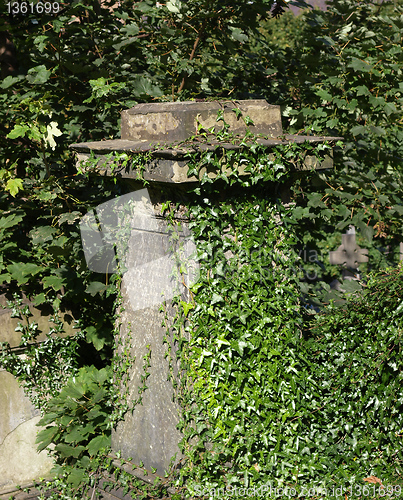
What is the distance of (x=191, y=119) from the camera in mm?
2623

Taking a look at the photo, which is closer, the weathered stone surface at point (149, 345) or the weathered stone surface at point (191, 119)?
the weathered stone surface at point (191, 119)

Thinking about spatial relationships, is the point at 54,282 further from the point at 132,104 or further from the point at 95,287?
the point at 132,104

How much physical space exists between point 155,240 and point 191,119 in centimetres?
68

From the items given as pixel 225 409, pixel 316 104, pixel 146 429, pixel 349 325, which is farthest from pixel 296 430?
pixel 316 104

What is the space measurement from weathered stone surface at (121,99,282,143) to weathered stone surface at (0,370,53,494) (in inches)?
75.7

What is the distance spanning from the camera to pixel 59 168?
13.2 feet

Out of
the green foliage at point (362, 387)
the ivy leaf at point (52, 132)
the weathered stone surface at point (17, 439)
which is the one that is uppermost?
the ivy leaf at point (52, 132)

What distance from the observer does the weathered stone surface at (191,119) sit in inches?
104

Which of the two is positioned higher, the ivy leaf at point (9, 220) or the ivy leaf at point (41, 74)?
the ivy leaf at point (41, 74)

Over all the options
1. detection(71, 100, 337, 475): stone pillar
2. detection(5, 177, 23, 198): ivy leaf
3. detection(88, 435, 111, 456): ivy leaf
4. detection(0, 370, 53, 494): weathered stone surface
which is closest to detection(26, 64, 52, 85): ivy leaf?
detection(5, 177, 23, 198): ivy leaf

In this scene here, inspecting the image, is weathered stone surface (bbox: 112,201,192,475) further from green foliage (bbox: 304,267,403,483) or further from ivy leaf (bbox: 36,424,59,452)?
green foliage (bbox: 304,267,403,483)

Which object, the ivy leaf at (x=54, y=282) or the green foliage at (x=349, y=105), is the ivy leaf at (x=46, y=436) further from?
the green foliage at (x=349, y=105)

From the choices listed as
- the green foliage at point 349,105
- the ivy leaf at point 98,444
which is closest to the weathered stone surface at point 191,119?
the green foliage at point 349,105

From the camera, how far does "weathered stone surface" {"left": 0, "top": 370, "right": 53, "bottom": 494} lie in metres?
3.50
